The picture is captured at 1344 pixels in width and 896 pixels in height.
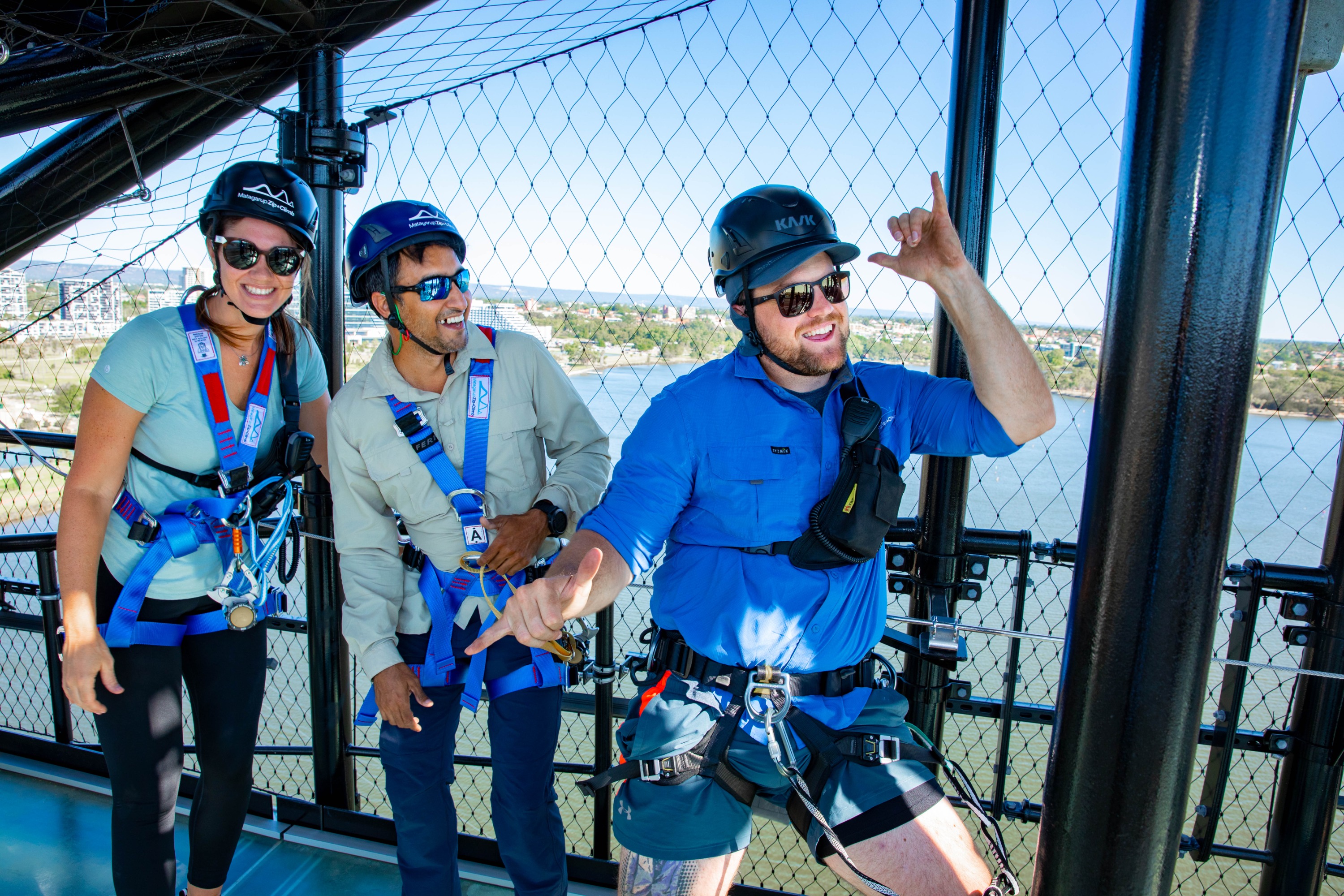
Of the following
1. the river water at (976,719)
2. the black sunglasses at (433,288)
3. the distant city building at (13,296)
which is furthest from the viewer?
the river water at (976,719)

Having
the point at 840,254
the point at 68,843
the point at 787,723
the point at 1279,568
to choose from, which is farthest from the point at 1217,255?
the point at 68,843

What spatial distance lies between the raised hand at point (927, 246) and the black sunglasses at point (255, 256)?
133 centimetres

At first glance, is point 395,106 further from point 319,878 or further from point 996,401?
point 319,878

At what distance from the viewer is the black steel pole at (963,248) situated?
2.07 metres

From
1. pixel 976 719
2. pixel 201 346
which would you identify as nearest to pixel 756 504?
pixel 201 346

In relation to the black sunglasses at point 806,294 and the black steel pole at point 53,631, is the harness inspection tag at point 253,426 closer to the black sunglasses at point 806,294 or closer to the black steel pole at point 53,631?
the black sunglasses at point 806,294

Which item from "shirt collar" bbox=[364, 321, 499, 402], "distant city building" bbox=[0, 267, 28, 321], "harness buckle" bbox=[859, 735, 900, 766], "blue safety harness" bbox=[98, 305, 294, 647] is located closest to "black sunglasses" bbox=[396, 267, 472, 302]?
"shirt collar" bbox=[364, 321, 499, 402]

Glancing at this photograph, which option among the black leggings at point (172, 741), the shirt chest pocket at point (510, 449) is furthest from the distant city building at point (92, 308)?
the shirt chest pocket at point (510, 449)

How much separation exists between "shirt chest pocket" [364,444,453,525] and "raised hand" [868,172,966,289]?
3.64 feet

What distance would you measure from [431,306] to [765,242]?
0.76 meters

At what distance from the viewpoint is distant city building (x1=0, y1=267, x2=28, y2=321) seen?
12.6 ft

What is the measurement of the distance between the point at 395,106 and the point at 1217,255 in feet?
8.28

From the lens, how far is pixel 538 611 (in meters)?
1.31

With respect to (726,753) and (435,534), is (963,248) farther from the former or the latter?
(435,534)
